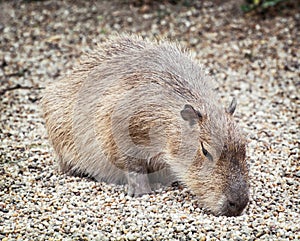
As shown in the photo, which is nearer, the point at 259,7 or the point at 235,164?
the point at 235,164

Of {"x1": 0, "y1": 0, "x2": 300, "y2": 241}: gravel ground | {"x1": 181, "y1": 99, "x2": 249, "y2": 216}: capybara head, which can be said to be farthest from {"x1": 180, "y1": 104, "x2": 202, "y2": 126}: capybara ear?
{"x1": 0, "y1": 0, "x2": 300, "y2": 241}: gravel ground

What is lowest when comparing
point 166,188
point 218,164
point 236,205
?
point 166,188

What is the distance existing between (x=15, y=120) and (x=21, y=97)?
934 millimetres

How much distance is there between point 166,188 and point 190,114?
116 centimetres

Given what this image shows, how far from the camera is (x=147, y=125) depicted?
22.3 feet

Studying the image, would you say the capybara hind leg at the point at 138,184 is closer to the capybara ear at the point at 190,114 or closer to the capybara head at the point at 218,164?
the capybara head at the point at 218,164

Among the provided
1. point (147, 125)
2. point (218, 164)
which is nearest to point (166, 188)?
point (147, 125)

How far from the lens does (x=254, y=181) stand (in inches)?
284

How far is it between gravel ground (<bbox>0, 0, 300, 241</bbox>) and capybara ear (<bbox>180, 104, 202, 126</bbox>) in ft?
3.14

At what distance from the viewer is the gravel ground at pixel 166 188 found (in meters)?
6.19

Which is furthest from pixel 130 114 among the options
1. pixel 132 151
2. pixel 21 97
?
pixel 21 97

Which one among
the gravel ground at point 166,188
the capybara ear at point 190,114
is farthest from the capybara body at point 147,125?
the gravel ground at point 166,188

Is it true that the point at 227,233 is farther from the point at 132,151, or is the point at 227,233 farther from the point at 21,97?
the point at 21,97

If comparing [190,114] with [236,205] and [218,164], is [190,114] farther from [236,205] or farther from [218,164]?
[236,205]
